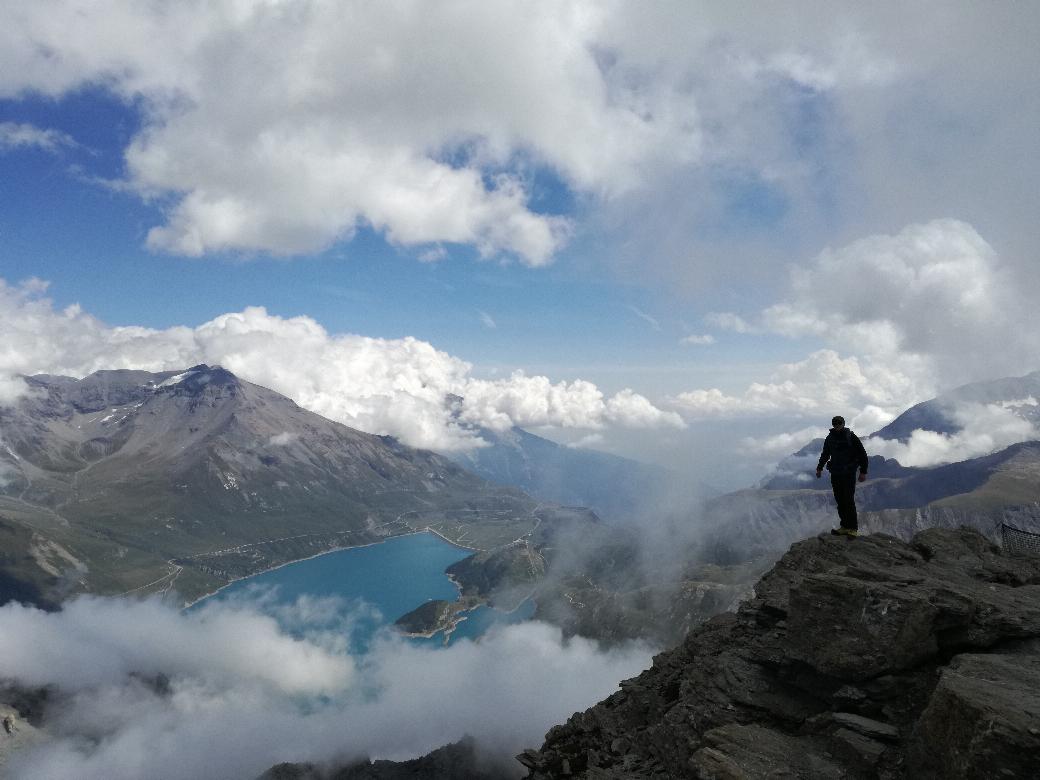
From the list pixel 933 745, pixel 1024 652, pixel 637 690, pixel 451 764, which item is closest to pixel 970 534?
pixel 1024 652

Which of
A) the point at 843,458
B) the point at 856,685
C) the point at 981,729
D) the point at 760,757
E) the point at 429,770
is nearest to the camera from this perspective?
the point at 981,729

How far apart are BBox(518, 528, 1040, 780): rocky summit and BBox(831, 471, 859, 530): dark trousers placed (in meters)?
1.06

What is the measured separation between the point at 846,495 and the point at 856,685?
10.5 m

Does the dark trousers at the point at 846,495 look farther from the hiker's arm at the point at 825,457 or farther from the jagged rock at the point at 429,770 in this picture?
the jagged rock at the point at 429,770

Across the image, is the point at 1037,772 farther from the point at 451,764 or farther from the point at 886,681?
the point at 451,764

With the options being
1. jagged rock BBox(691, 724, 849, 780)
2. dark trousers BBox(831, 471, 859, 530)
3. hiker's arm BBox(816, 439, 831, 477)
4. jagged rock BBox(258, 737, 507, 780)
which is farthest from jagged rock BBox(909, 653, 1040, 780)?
jagged rock BBox(258, 737, 507, 780)

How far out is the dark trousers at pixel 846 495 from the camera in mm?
26141

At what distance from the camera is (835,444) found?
26.0 m

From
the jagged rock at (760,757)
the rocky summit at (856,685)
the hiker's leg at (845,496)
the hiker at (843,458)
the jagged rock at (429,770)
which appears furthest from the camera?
the jagged rock at (429,770)

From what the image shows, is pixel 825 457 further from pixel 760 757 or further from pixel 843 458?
pixel 760 757

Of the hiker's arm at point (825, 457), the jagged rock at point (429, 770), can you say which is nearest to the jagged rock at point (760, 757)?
the hiker's arm at point (825, 457)

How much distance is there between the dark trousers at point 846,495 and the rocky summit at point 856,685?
3.47ft

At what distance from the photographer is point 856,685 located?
18359 millimetres

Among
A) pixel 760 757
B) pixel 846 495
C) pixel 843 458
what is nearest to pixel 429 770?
pixel 846 495
